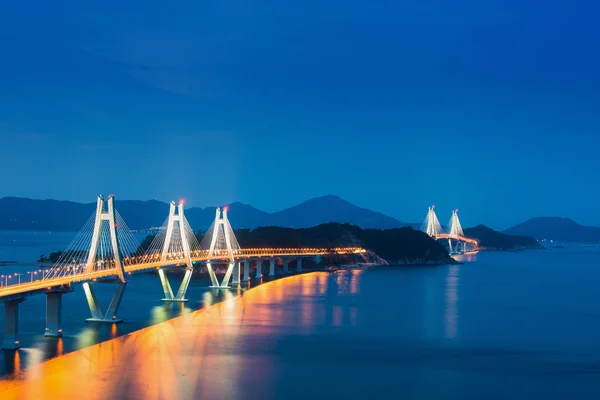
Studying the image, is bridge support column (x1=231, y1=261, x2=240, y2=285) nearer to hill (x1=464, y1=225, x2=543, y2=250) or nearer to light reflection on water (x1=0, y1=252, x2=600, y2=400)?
light reflection on water (x1=0, y1=252, x2=600, y2=400)

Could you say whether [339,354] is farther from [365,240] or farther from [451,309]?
[365,240]

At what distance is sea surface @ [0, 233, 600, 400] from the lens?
20.8 metres

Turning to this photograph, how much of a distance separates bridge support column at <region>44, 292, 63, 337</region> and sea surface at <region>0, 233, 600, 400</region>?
56 centimetres

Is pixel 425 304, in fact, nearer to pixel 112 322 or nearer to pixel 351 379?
pixel 112 322

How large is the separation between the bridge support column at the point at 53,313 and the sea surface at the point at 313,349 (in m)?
0.56

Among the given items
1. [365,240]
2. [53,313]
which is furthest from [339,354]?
[365,240]

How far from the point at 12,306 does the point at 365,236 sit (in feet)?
262

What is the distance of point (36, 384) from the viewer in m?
19.6

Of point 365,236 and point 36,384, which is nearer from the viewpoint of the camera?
point 36,384

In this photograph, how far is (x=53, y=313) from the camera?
26.1 meters

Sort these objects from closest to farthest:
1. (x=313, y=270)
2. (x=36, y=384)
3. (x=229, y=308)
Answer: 1. (x=36, y=384)
2. (x=229, y=308)
3. (x=313, y=270)

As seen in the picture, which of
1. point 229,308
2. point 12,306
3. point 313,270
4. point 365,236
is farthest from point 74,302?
point 365,236

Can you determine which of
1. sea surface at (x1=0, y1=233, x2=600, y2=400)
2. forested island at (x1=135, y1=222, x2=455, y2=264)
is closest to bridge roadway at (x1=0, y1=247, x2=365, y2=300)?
sea surface at (x1=0, y1=233, x2=600, y2=400)

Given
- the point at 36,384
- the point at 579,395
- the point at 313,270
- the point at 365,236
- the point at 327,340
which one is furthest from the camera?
the point at 365,236
